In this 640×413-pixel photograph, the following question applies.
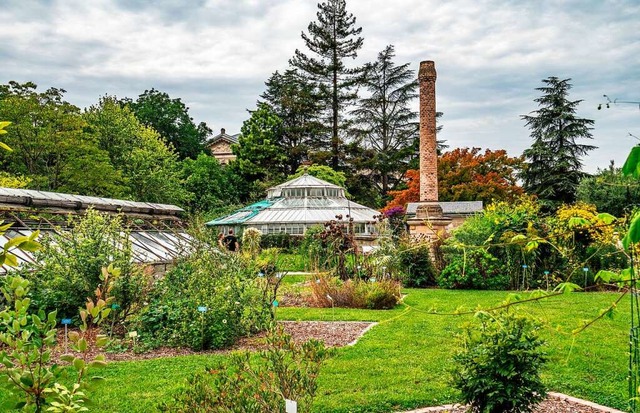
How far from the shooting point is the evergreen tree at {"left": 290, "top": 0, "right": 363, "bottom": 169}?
3982 centimetres

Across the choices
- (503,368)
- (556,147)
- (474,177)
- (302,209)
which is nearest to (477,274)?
(503,368)

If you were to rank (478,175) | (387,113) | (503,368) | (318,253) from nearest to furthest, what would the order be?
1. (503,368)
2. (318,253)
3. (478,175)
4. (387,113)

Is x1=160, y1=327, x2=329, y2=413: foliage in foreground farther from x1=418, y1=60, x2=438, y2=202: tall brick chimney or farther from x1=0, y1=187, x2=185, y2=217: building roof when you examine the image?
x1=418, y1=60, x2=438, y2=202: tall brick chimney

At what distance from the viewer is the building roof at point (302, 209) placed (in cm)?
2542

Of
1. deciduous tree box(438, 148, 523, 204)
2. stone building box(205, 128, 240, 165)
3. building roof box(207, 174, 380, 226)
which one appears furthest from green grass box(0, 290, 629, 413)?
stone building box(205, 128, 240, 165)

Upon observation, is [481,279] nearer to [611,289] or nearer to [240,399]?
[611,289]

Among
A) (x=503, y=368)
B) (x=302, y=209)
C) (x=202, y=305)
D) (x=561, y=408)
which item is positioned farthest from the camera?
(x=302, y=209)

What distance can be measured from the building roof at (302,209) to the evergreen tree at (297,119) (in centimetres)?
993

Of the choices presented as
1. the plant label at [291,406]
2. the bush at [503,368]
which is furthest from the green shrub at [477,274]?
the plant label at [291,406]

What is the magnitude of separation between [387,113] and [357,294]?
3051cm

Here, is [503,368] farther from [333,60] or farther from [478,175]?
[333,60]

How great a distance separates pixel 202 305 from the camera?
23.2ft

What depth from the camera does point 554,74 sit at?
32625 mm

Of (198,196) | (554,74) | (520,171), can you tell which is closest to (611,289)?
(520,171)
